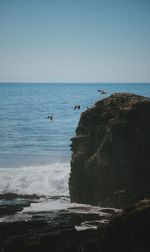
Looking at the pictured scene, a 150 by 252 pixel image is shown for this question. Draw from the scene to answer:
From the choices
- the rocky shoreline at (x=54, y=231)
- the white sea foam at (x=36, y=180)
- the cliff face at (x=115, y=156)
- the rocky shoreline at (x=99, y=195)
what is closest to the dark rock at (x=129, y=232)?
the rocky shoreline at (x=99, y=195)

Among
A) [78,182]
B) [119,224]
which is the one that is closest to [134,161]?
[78,182]

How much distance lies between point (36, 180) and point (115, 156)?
40.8 ft

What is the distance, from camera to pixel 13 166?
43.2 m

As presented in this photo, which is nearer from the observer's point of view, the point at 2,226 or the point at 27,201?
the point at 2,226

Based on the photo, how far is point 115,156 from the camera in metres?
24.8

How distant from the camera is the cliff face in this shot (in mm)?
24156

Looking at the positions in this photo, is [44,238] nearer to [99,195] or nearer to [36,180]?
[99,195]

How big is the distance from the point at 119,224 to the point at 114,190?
31.6 feet

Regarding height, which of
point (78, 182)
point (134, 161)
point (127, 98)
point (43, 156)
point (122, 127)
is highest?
point (127, 98)

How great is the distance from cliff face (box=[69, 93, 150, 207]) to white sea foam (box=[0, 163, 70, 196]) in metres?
5.04

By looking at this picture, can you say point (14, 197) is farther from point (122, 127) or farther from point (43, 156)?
point (43, 156)

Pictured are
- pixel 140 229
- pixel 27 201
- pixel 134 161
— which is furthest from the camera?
pixel 27 201

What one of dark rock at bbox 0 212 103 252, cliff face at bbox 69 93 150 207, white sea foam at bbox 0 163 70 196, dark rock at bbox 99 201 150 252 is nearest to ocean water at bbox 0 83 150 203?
white sea foam at bbox 0 163 70 196

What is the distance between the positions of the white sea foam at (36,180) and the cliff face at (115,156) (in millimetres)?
5037
